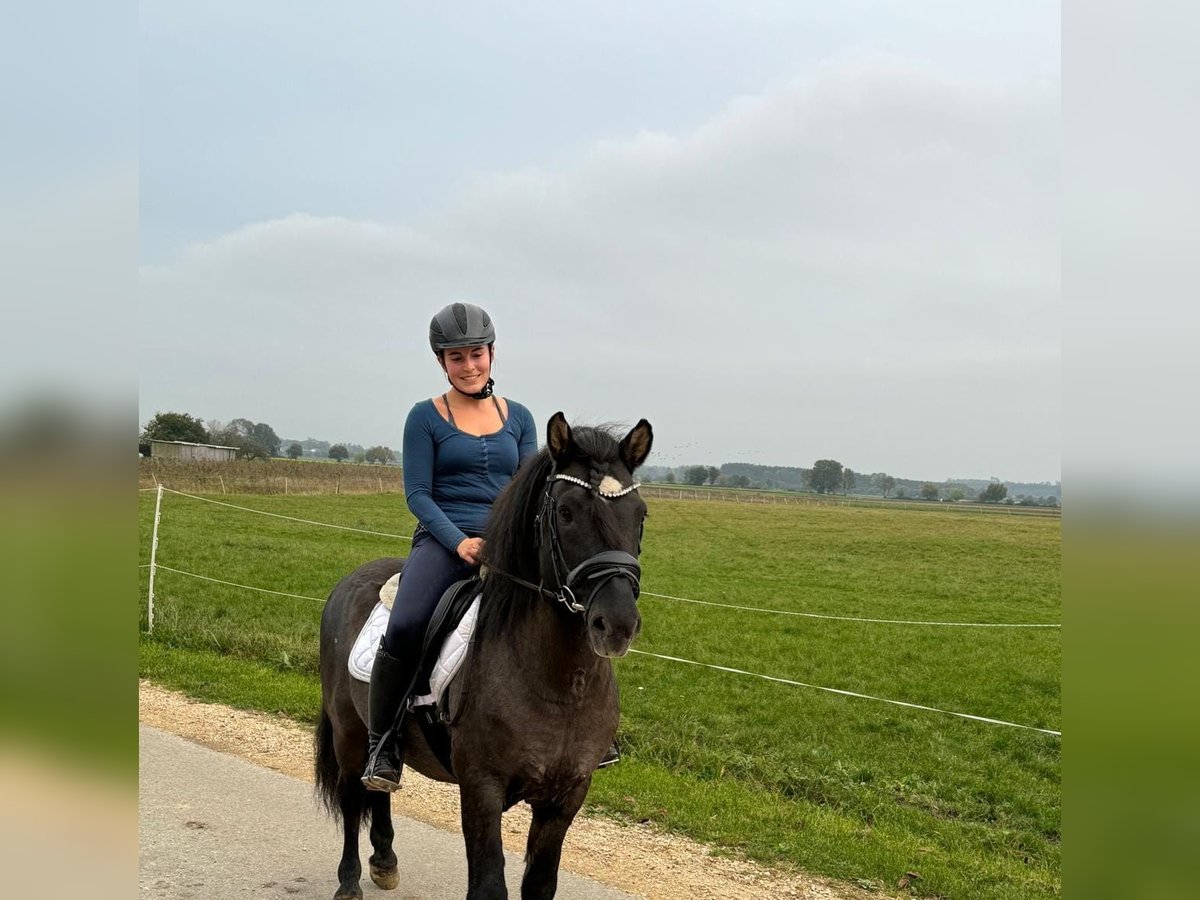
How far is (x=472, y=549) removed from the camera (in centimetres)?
405

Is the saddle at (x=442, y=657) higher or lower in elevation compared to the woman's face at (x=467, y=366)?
lower

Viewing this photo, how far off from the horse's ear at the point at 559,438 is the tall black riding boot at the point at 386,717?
1.31 metres

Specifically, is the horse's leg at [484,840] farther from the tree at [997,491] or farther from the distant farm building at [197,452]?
the distant farm building at [197,452]

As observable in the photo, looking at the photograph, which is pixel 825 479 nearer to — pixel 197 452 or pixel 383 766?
pixel 197 452

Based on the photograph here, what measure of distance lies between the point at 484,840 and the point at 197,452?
102ft

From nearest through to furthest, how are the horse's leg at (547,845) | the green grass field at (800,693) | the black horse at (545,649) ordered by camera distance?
the black horse at (545,649), the horse's leg at (547,845), the green grass field at (800,693)

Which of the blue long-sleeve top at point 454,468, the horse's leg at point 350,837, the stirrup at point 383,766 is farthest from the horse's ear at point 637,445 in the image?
the horse's leg at point 350,837

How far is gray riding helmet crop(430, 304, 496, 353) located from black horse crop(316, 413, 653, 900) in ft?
2.59

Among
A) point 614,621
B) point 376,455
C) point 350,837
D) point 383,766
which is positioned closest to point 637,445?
point 614,621

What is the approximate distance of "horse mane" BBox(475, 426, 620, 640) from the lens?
363cm

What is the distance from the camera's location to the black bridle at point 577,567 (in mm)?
3301
